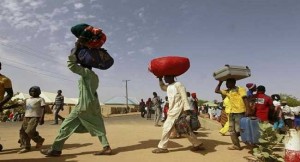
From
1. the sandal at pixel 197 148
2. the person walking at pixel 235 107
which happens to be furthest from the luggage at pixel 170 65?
the sandal at pixel 197 148

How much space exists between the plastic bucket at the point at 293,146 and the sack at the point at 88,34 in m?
4.21

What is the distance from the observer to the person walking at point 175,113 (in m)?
7.11

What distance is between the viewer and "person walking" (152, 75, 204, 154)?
23.3ft

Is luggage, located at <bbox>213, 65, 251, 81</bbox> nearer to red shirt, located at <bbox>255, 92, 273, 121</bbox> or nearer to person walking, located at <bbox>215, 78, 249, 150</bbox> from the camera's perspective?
person walking, located at <bbox>215, 78, 249, 150</bbox>

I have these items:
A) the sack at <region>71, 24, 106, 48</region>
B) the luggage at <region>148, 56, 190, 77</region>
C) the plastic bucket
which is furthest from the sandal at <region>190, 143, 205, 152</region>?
the sack at <region>71, 24, 106, 48</region>

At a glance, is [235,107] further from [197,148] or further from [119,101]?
[119,101]

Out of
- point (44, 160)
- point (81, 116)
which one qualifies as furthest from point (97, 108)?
point (44, 160)

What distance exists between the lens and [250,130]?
23.1 feet

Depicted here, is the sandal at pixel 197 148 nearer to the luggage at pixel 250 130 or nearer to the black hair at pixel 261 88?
the luggage at pixel 250 130

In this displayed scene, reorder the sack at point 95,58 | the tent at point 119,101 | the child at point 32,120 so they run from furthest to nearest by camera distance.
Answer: the tent at point 119,101
the child at point 32,120
the sack at point 95,58

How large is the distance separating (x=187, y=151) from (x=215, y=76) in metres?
2.17

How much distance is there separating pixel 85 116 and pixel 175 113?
190cm

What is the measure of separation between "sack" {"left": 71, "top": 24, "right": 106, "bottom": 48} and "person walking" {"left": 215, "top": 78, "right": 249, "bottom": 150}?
10.6 feet

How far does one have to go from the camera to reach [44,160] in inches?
255
